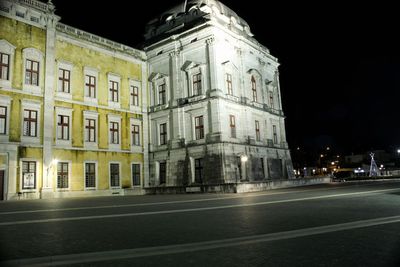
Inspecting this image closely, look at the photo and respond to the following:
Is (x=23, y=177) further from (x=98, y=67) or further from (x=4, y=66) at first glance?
(x=98, y=67)

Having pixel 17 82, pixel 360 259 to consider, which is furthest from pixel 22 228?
pixel 17 82

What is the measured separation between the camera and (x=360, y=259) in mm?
4836

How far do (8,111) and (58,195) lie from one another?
7.50 meters

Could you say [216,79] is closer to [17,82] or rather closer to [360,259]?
[17,82]

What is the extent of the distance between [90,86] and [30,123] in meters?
6.81

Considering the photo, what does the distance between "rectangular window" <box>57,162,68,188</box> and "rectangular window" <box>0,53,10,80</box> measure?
8.00 m

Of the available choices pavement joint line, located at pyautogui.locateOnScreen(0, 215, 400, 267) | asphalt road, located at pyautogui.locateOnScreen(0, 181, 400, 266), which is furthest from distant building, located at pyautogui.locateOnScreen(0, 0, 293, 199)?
pavement joint line, located at pyautogui.locateOnScreen(0, 215, 400, 267)

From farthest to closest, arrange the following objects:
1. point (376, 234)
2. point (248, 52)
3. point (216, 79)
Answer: point (248, 52), point (216, 79), point (376, 234)

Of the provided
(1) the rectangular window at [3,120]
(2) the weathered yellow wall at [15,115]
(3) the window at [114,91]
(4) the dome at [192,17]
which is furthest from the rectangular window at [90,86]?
(4) the dome at [192,17]

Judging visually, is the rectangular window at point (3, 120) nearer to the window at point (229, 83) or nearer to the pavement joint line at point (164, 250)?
the window at point (229, 83)

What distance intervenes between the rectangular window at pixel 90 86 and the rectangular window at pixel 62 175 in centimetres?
683

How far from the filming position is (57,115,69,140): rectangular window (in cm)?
2884

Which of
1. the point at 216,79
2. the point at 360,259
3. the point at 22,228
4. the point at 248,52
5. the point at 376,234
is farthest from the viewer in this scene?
the point at 248,52

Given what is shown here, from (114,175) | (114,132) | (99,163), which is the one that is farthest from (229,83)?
(99,163)
